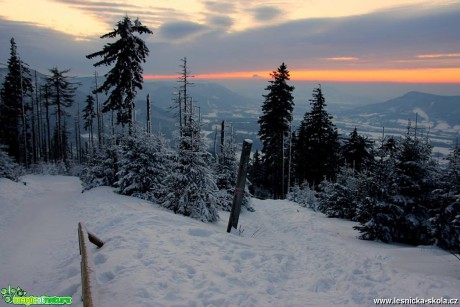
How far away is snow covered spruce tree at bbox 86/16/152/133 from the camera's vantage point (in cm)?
2336

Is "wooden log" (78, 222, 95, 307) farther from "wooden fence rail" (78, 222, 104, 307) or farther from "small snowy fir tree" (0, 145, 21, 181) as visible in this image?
"small snowy fir tree" (0, 145, 21, 181)

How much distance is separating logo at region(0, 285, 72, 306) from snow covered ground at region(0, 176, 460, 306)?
0.53 ft

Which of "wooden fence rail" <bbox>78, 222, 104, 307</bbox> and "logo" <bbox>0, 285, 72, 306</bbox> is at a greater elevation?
"wooden fence rail" <bbox>78, 222, 104, 307</bbox>

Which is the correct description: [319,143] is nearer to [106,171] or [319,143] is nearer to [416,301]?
[106,171]

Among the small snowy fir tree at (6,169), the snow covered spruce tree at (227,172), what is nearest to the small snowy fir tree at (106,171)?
the small snowy fir tree at (6,169)

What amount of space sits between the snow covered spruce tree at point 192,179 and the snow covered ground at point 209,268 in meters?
2.44

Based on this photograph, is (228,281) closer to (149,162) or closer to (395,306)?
(395,306)

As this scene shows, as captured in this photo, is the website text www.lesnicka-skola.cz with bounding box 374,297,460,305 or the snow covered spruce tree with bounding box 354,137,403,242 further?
the snow covered spruce tree with bounding box 354,137,403,242

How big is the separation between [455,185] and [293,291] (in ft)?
23.9

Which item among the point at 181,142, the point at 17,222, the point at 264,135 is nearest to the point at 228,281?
the point at 181,142

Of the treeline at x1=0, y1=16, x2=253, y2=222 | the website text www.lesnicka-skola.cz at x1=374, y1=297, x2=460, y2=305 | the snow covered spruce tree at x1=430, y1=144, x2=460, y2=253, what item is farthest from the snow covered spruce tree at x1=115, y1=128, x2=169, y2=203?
the website text www.lesnicka-skola.cz at x1=374, y1=297, x2=460, y2=305

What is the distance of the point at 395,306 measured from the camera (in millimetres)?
5602

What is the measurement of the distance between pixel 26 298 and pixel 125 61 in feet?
66.5

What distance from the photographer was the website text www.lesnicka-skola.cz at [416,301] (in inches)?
218
